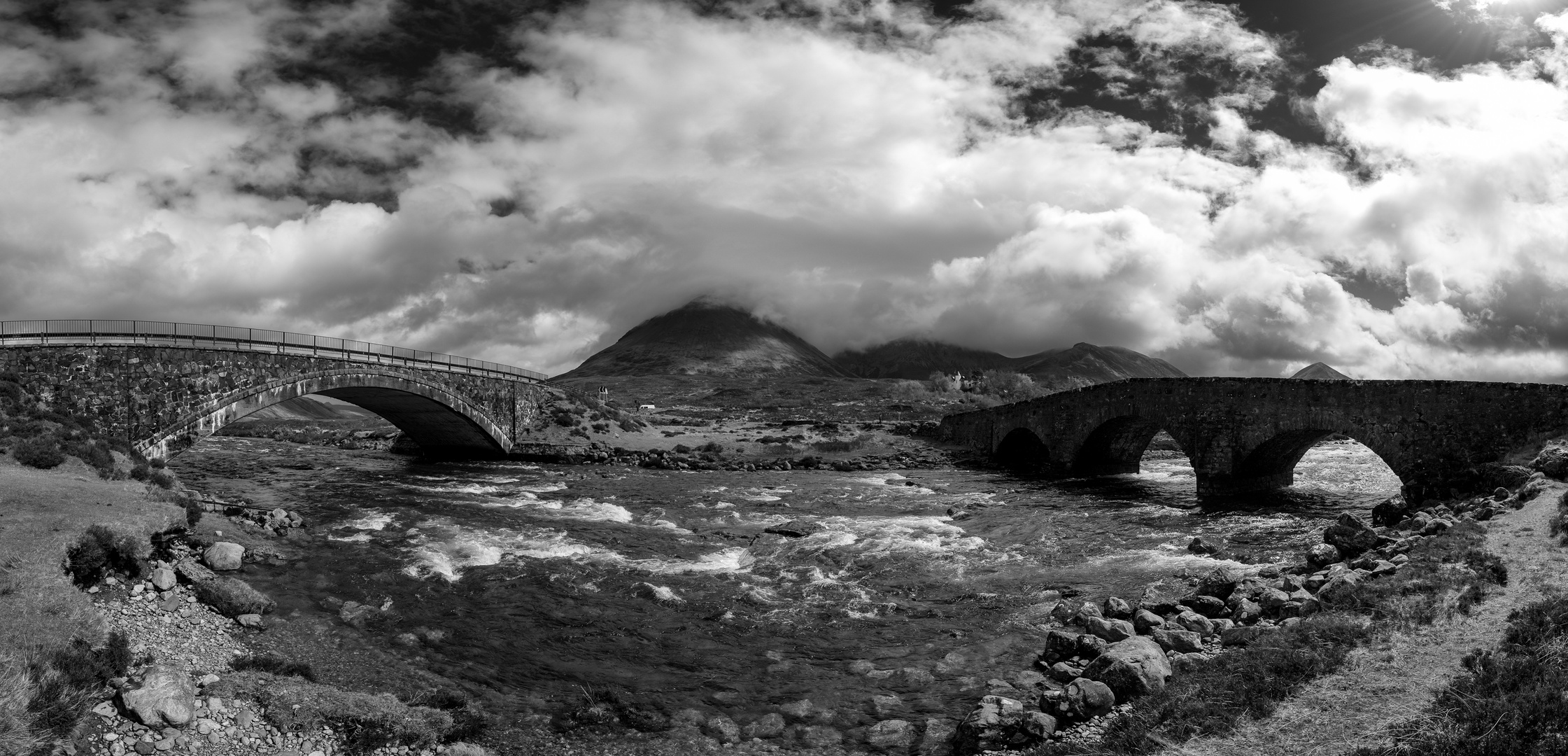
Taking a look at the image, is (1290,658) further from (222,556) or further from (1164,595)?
(222,556)

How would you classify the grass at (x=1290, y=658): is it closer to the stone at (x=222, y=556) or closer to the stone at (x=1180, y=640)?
the stone at (x=1180, y=640)

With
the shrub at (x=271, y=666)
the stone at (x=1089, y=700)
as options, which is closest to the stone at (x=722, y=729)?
the stone at (x=1089, y=700)

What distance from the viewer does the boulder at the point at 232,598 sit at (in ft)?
47.9

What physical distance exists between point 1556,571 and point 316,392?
4908 cm

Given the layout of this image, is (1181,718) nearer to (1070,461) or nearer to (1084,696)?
(1084,696)

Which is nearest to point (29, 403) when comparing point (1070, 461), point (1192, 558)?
point (1192, 558)

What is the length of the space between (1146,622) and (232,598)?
17.3 metres

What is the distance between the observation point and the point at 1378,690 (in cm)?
927

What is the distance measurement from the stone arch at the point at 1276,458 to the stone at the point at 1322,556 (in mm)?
16132

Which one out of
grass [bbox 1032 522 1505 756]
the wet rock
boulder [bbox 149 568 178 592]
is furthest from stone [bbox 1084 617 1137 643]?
boulder [bbox 149 568 178 592]

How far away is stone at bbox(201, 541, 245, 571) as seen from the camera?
1761cm

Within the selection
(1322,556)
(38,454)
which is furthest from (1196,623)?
(38,454)

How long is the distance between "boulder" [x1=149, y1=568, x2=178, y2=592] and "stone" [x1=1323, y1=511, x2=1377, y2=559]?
25.1 metres

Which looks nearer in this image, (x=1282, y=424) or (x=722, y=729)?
(x=722, y=729)
